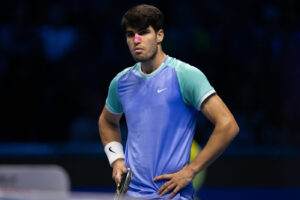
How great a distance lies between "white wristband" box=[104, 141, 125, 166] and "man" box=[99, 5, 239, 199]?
16cm

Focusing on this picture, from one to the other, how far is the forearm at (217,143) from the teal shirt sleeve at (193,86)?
144 mm

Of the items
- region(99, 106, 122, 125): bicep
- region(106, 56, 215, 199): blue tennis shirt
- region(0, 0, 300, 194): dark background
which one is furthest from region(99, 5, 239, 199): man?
region(0, 0, 300, 194): dark background

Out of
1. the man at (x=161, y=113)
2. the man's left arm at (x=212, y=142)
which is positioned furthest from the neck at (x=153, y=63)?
the man's left arm at (x=212, y=142)

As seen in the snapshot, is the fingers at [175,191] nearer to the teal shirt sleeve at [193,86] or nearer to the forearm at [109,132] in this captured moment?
the teal shirt sleeve at [193,86]

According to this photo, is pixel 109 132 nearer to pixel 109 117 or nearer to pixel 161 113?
pixel 109 117

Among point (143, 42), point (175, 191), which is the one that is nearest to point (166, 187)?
point (175, 191)

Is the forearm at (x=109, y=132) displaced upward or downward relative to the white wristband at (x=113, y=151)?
upward

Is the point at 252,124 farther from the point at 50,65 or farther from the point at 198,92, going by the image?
the point at 198,92

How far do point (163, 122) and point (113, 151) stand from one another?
427mm

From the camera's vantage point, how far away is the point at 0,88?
607 cm

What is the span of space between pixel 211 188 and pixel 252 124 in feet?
2.76

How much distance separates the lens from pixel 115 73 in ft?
19.9

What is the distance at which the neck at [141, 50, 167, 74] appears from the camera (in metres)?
2.61

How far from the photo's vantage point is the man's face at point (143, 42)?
8.41 feet
